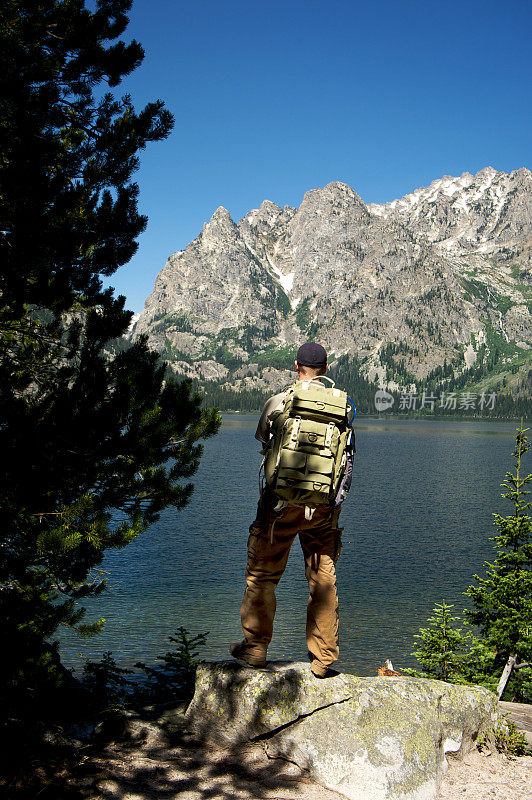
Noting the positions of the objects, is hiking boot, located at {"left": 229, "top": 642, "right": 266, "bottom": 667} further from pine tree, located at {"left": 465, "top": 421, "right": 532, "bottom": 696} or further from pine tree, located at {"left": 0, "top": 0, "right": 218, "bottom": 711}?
pine tree, located at {"left": 465, "top": 421, "right": 532, "bottom": 696}

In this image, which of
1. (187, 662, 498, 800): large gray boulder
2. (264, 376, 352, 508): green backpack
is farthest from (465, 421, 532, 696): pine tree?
(264, 376, 352, 508): green backpack

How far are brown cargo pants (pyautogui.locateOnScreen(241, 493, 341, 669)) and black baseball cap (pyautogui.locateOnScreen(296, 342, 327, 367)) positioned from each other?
1673 millimetres

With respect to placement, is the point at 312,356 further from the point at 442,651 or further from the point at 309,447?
the point at 442,651

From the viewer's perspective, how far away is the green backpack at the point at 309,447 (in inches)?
241

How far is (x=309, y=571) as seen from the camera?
6.79m

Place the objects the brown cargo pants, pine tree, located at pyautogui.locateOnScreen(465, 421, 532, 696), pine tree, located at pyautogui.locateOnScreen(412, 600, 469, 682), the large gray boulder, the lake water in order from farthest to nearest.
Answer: the lake water → pine tree, located at pyautogui.locateOnScreen(465, 421, 532, 696) → pine tree, located at pyautogui.locateOnScreen(412, 600, 469, 682) → the brown cargo pants → the large gray boulder

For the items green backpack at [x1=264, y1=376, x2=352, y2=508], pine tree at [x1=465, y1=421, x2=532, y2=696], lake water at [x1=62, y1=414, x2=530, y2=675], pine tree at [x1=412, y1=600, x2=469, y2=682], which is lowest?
lake water at [x1=62, y1=414, x2=530, y2=675]

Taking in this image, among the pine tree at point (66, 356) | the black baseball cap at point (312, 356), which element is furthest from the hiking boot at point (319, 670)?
the black baseball cap at point (312, 356)

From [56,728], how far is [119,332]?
16.1 feet

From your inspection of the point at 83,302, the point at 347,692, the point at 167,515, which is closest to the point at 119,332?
the point at 83,302

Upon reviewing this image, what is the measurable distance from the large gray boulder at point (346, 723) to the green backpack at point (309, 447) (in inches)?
90.8

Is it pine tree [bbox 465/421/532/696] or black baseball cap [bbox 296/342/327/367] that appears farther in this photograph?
pine tree [bbox 465/421/532/696]

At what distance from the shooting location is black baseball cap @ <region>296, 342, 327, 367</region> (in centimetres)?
665

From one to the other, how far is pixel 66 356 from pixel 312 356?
14.1 ft
